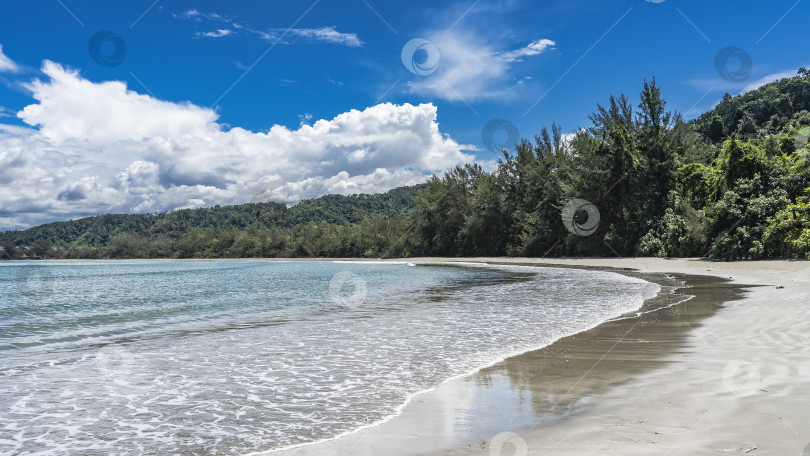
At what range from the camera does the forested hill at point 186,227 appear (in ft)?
409

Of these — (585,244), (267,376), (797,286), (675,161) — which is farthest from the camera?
(585,244)

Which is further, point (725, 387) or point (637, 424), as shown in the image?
point (725, 387)

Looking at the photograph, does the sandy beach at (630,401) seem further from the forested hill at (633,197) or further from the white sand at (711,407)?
the forested hill at (633,197)

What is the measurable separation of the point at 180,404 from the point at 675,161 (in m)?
37.5

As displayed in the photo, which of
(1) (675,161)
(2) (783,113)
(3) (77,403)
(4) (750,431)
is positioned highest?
(2) (783,113)

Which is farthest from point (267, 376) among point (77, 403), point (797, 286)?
point (797, 286)

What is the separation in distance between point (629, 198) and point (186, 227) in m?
147

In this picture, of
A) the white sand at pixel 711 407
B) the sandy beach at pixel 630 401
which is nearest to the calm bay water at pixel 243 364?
the sandy beach at pixel 630 401

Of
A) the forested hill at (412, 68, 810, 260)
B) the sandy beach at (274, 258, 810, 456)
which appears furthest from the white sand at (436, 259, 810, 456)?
the forested hill at (412, 68, 810, 260)

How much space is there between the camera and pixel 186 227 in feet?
512

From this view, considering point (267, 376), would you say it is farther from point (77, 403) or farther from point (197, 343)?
point (197, 343)

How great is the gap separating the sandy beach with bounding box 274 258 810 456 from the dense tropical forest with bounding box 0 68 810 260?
1877cm

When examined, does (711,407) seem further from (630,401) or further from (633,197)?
(633,197)

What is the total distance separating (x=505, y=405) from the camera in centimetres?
514
